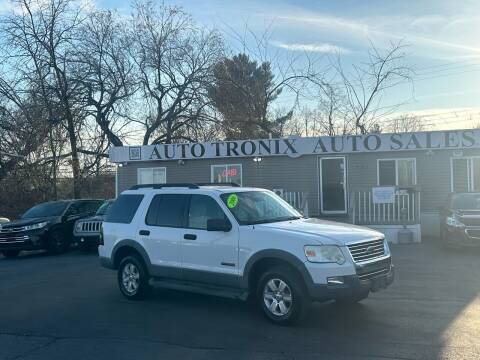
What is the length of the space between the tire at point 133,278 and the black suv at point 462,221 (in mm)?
7968

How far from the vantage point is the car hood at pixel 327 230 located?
6791 millimetres

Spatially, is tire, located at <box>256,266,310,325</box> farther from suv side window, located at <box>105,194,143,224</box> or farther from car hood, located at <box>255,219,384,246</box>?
suv side window, located at <box>105,194,143,224</box>

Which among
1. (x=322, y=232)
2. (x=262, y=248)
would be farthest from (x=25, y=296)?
(x=322, y=232)

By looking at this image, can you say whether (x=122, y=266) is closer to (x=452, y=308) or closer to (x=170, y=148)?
(x=452, y=308)

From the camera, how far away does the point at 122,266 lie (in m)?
9.03

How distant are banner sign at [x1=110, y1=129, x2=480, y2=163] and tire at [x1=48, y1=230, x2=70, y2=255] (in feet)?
15.9

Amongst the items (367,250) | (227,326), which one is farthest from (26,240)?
(367,250)

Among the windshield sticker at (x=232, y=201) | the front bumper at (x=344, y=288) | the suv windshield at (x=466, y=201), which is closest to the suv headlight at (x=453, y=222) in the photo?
the suv windshield at (x=466, y=201)

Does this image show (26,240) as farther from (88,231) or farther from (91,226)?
(91,226)

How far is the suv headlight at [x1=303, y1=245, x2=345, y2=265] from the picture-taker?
6.68m

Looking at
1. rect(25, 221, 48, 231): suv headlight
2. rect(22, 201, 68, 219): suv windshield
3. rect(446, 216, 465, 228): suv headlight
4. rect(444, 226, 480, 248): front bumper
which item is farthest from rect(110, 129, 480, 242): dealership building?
rect(25, 221, 48, 231): suv headlight

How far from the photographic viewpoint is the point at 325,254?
6691 millimetres

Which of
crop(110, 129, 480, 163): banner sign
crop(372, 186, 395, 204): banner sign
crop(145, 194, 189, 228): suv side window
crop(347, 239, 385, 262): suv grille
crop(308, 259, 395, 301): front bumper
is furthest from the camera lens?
crop(110, 129, 480, 163): banner sign

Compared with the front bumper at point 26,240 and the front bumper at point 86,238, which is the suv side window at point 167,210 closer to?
the front bumper at point 86,238
